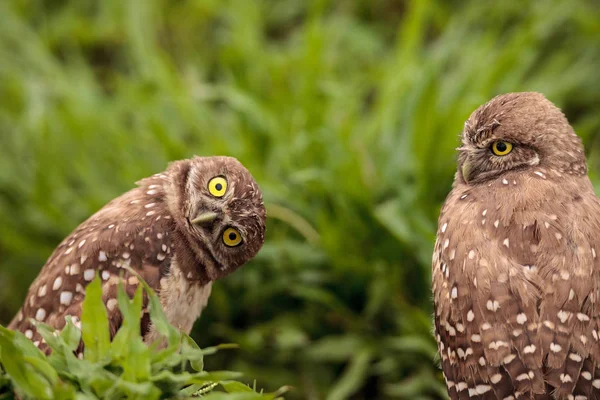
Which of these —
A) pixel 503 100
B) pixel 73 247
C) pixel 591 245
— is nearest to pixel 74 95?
pixel 73 247

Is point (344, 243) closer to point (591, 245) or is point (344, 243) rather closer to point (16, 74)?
point (591, 245)

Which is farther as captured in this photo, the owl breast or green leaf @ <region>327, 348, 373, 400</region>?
green leaf @ <region>327, 348, 373, 400</region>

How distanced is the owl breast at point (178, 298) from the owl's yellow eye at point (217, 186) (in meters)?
0.33

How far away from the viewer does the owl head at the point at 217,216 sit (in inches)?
143

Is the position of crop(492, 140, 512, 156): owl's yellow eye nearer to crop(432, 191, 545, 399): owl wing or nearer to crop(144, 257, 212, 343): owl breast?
crop(432, 191, 545, 399): owl wing

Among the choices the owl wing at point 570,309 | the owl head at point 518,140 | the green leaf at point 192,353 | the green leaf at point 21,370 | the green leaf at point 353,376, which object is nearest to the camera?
the green leaf at point 21,370

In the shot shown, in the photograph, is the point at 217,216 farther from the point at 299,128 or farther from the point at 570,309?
the point at 299,128

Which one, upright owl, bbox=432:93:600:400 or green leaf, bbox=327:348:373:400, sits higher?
upright owl, bbox=432:93:600:400

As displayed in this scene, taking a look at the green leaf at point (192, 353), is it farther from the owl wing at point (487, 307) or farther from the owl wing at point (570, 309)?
the owl wing at point (570, 309)

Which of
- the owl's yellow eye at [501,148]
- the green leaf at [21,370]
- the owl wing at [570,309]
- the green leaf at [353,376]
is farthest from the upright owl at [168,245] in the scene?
the green leaf at [353,376]

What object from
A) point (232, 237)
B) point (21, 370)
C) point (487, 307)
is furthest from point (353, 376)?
point (21, 370)

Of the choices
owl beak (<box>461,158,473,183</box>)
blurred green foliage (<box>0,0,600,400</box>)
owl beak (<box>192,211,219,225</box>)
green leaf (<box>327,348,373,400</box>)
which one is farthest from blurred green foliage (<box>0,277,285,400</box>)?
green leaf (<box>327,348,373,400</box>)

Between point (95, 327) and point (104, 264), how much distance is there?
2.34ft

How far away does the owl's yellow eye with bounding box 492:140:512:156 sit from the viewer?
3484 millimetres
